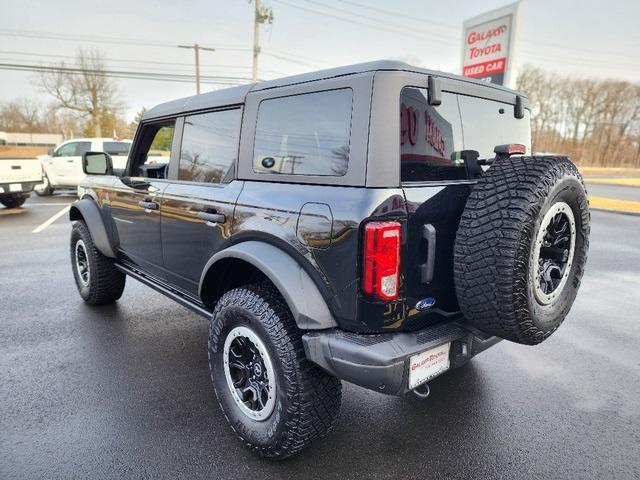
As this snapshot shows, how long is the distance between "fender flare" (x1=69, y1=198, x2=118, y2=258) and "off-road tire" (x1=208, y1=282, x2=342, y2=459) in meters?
2.15

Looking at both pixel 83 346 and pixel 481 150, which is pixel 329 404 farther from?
pixel 83 346

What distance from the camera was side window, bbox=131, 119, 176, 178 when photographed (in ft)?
11.1

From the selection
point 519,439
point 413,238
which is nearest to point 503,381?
point 519,439

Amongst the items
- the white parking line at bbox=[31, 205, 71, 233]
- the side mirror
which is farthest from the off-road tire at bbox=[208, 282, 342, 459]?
the white parking line at bbox=[31, 205, 71, 233]

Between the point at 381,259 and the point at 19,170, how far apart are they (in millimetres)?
12018

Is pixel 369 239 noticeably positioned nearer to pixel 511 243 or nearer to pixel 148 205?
pixel 511 243

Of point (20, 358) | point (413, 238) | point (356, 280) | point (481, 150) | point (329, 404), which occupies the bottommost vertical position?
point (20, 358)

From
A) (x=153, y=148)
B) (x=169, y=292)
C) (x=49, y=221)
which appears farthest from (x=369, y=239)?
(x=49, y=221)

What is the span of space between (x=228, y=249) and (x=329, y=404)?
0.97 meters

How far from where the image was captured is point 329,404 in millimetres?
2156

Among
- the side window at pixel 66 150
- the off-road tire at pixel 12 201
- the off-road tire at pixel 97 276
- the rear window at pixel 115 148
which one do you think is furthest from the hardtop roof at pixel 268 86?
the side window at pixel 66 150

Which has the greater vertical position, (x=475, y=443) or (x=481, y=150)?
(x=481, y=150)

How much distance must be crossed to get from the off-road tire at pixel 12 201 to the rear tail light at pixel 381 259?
42.1 ft

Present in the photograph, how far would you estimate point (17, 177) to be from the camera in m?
10.8
